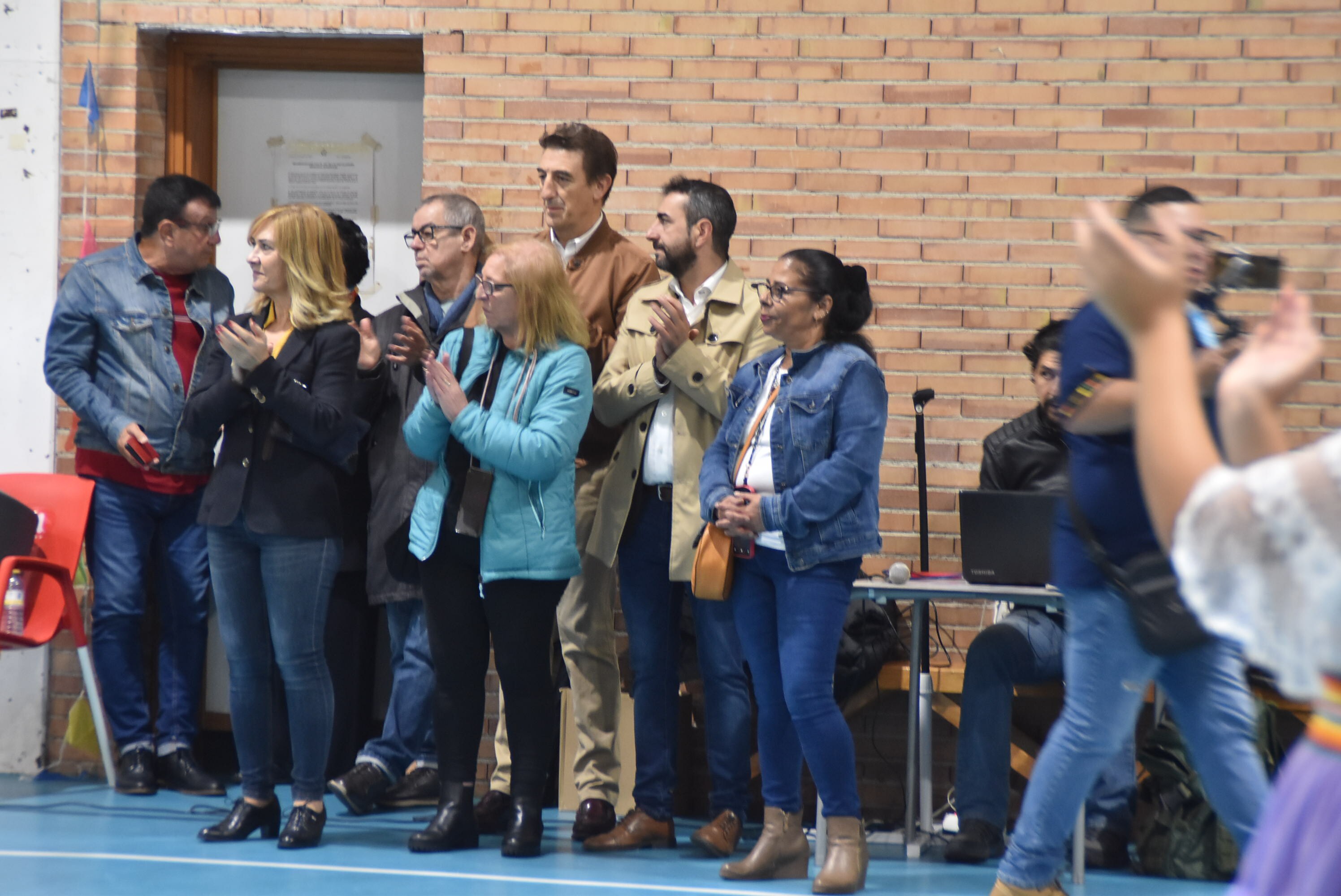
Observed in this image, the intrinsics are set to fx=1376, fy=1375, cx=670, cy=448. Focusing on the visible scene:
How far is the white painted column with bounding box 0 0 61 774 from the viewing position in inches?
211

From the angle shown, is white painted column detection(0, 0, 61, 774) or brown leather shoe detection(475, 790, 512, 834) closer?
brown leather shoe detection(475, 790, 512, 834)

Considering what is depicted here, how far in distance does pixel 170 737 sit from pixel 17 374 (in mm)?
1567

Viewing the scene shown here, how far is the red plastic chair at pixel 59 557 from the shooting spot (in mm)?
4922

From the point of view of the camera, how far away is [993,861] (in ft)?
14.4

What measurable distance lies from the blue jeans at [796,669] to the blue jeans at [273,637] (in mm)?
1280

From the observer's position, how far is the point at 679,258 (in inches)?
175

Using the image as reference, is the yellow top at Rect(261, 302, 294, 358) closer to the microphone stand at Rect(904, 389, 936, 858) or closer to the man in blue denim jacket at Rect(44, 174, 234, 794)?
the man in blue denim jacket at Rect(44, 174, 234, 794)

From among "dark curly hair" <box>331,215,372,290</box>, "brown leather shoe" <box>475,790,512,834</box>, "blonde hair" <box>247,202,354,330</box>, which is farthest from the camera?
"dark curly hair" <box>331,215,372,290</box>

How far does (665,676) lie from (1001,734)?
3.58ft

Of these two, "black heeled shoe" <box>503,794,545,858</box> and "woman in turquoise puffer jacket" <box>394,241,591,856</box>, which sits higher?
"woman in turquoise puffer jacket" <box>394,241,591,856</box>

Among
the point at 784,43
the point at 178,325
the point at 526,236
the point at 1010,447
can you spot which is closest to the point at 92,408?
the point at 178,325

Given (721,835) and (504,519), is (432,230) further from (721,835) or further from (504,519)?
(721,835)

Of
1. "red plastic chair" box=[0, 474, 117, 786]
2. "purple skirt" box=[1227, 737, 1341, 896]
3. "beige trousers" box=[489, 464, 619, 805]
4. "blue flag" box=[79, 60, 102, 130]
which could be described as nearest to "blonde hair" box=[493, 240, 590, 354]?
"beige trousers" box=[489, 464, 619, 805]

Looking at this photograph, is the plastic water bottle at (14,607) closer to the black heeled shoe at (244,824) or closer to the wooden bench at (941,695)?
the black heeled shoe at (244,824)
